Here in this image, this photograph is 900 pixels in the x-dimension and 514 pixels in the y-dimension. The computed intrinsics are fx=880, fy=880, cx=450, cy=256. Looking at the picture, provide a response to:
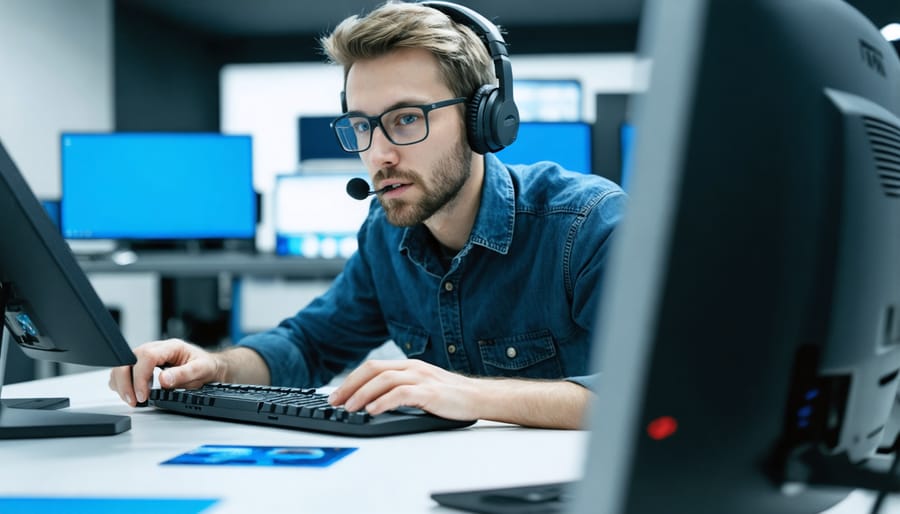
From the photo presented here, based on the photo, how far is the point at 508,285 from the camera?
4.32 ft

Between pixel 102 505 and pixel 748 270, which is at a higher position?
pixel 748 270

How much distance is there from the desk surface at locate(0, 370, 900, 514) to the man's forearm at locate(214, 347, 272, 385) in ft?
0.75

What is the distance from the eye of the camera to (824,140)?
0.42 meters

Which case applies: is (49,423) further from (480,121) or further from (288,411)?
(480,121)

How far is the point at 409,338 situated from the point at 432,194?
267 mm

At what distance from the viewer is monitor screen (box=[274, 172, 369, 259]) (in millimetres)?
3643

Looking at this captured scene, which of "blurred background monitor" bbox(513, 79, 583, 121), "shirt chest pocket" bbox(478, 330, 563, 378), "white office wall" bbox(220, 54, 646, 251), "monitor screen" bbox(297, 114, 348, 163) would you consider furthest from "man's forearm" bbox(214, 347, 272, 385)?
"white office wall" bbox(220, 54, 646, 251)

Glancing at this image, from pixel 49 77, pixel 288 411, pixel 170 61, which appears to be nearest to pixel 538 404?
pixel 288 411

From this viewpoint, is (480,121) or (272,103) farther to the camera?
(272,103)

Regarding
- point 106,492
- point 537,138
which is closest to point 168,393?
point 106,492

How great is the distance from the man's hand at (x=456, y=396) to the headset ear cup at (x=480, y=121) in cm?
47

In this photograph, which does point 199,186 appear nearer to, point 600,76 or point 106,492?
point 106,492

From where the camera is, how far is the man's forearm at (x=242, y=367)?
122 centimetres

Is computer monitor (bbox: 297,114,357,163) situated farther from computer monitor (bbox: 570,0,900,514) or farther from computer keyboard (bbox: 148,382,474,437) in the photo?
computer monitor (bbox: 570,0,900,514)
